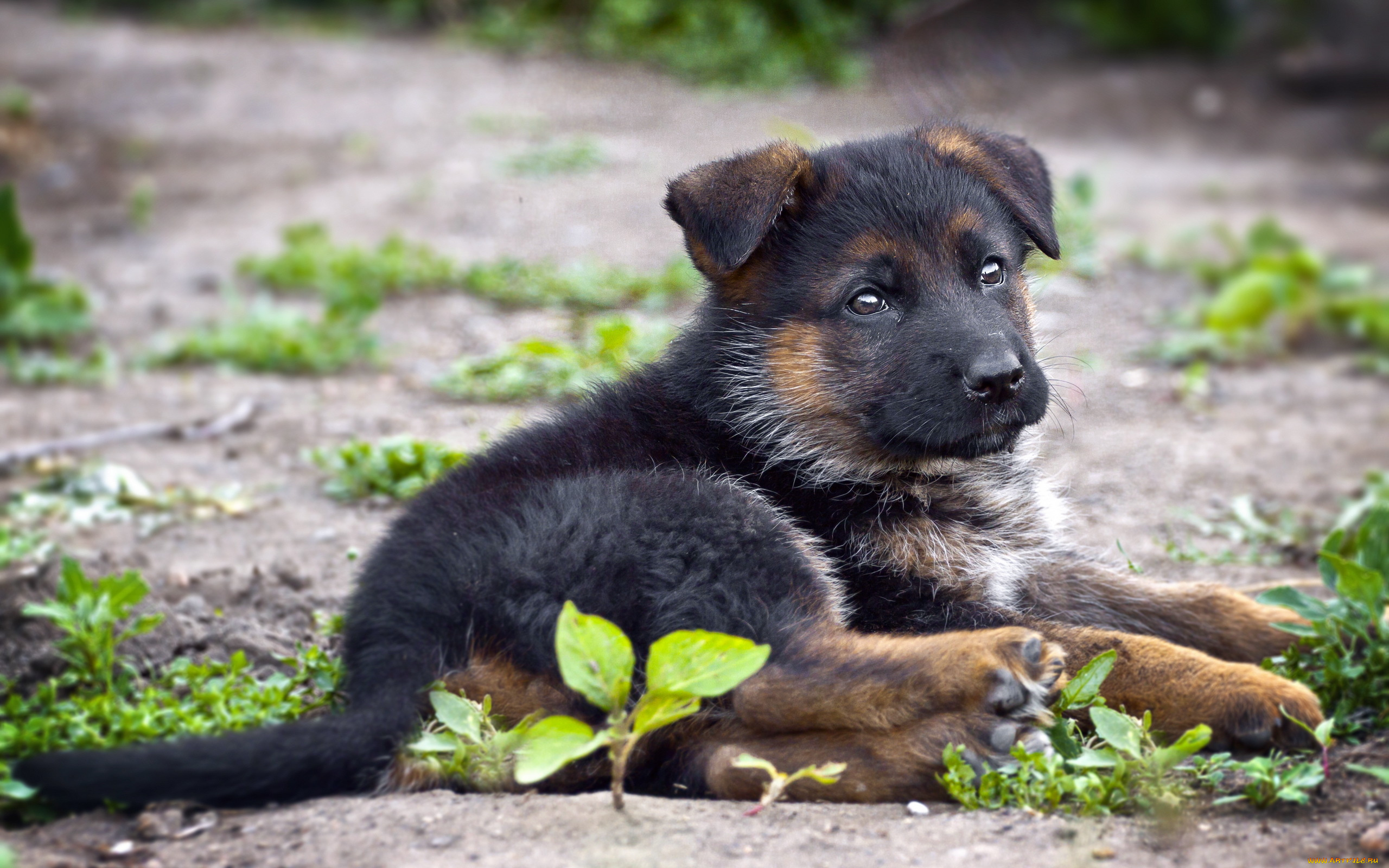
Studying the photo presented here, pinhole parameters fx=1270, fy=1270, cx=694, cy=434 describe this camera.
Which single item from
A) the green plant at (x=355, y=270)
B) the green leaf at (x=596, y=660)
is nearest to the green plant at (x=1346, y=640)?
the green leaf at (x=596, y=660)

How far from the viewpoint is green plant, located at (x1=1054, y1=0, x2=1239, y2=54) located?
14664 millimetres

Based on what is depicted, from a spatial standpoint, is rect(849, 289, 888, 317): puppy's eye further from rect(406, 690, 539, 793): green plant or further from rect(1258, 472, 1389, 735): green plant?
rect(406, 690, 539, 793): green plant

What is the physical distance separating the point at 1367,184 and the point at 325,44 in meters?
13.6

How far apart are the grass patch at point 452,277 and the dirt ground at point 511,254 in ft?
0.79

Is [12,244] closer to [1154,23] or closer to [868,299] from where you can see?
[868,299]

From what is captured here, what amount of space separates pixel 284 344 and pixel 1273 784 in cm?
586

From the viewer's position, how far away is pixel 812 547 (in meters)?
3.42

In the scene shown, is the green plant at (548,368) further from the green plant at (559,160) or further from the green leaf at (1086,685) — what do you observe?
the green plant at (559,160)

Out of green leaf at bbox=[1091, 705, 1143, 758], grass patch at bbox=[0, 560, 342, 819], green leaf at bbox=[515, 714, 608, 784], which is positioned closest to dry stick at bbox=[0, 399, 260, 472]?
grass patch at bbox=[0, 560, 342, 819]

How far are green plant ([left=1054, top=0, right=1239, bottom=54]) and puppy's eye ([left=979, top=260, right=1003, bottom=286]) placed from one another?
12.6m

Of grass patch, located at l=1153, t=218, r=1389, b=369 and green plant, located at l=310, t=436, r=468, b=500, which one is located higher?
grass patch, located at l=1153, t=218, r=1389, b=369

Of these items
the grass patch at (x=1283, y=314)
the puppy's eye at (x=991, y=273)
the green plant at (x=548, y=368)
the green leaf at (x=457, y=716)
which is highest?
the puppy's eye at (x=991, y=273)

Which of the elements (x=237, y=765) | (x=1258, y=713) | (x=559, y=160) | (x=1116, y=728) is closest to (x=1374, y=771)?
(x=1258, y=713)

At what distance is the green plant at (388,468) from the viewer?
5.09 metres
